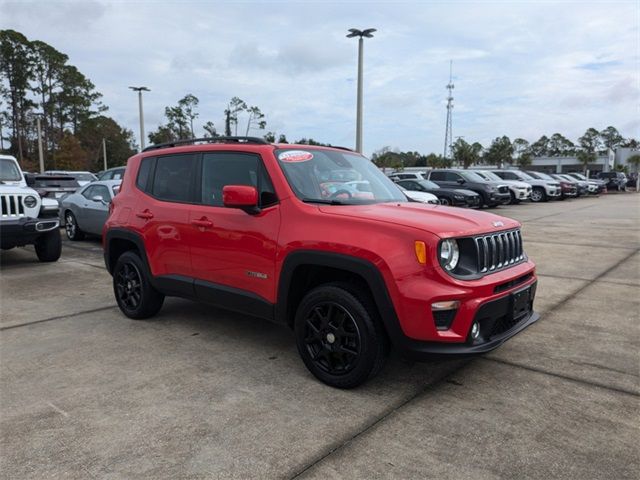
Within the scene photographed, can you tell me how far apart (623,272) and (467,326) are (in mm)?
5855

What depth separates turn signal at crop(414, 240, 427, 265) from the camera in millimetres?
3115

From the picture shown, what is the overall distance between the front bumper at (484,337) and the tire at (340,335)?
0.68ft

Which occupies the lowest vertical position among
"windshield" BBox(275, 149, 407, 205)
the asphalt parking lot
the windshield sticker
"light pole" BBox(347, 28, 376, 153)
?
the asphalt parking lot

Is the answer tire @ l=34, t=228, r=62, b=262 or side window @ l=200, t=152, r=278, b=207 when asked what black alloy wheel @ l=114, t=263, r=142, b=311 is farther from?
tire @ l=34, t=228, r=62, b=262

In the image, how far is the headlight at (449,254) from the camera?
10.4 ft

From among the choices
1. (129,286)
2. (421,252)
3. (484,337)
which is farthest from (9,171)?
(484,337)

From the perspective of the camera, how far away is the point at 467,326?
3.13 m

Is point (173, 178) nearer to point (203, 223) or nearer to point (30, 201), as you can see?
point (203, 223)

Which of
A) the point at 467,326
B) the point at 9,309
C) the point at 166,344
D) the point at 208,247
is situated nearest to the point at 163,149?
the point at 208,247

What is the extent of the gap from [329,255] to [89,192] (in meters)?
9.33

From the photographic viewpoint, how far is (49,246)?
8477 mm

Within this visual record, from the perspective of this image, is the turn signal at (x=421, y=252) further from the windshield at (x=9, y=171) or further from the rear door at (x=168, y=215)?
the windshield at (x=9, y=171)

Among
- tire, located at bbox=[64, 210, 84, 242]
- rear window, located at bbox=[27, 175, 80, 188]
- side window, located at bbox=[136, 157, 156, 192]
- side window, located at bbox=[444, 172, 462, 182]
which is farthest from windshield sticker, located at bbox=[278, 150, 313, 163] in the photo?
side window, located at bbox=[444, 172, 462, 182]

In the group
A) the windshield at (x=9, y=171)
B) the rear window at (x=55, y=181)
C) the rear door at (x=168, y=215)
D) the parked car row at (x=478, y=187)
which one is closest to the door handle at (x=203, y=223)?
the rear door at (x=168, y=215)
